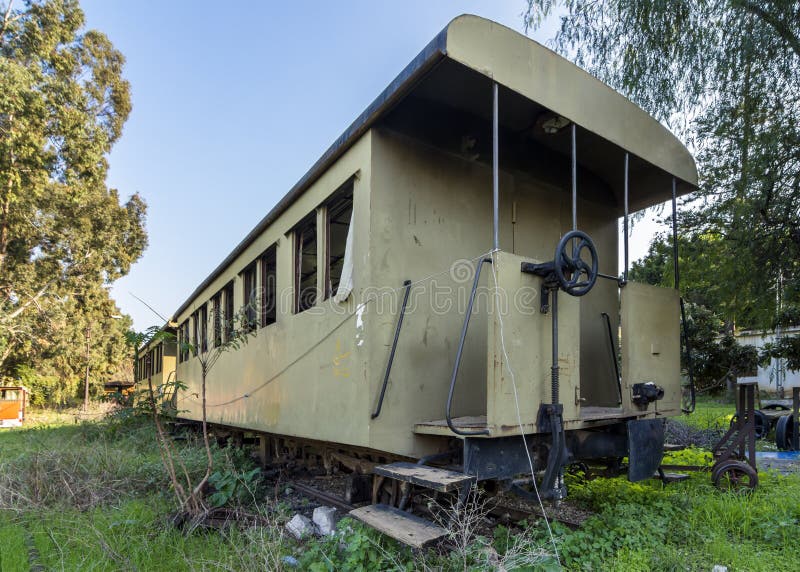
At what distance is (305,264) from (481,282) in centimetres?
222

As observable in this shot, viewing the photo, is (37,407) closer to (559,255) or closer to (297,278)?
(297,278)

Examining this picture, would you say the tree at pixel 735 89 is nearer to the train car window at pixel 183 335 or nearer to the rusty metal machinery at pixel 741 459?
the rusty metal machinery at pixel 741 459

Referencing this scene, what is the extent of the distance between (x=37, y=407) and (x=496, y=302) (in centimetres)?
3768

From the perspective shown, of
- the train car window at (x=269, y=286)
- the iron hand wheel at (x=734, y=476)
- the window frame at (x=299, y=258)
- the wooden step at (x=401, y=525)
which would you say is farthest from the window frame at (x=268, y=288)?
the iron hand wheel at (x=734, y=476)

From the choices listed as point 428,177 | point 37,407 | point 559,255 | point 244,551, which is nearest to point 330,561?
point 244,551

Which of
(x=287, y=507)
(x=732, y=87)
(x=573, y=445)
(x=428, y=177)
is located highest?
(x=732, y=87)

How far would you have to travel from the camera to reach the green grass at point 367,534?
10.6ft

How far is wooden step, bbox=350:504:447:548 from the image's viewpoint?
9.38 ft

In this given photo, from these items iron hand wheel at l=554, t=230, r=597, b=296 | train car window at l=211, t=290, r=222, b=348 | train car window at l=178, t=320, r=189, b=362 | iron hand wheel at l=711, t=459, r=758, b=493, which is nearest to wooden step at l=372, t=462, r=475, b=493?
iron hand wheel at l=554, t=230, r=597, b=296

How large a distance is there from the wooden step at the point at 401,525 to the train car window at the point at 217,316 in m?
5.54

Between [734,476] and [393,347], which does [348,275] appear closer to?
[393,347]

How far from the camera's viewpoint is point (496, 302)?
3176 mm

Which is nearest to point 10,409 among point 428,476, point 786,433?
point 428,476

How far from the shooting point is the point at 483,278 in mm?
4336
